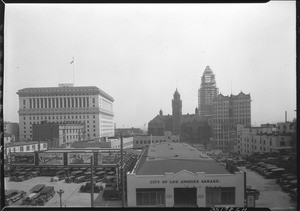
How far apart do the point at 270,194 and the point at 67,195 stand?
20.3 ft

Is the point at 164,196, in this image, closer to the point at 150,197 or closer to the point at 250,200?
the point at 150,197

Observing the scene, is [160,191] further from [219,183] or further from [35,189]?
[35,189]

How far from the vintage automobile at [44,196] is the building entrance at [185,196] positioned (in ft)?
13.1

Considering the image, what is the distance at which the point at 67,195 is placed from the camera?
6953 millimetres

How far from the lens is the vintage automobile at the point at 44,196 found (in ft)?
20.7

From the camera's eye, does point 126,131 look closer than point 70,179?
No

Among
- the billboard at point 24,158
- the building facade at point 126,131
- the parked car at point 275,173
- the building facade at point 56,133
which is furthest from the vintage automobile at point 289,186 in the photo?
the billboard at point 24,158

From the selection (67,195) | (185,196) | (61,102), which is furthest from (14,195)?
(185,196)

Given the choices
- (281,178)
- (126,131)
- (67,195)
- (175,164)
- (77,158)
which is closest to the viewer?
(175,164)

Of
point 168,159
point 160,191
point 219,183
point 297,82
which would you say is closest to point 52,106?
point 168,159

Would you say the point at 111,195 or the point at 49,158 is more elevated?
the point at 49,158

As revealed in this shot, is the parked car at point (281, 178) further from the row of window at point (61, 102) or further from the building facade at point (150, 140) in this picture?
the row of window at point (61, 102)

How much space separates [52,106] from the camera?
A: 8656 millimetres

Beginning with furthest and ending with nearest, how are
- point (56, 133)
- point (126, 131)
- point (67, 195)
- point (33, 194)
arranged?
point (126, 131) < point (56, 133) < point (67, 195) < point (33, 194)
